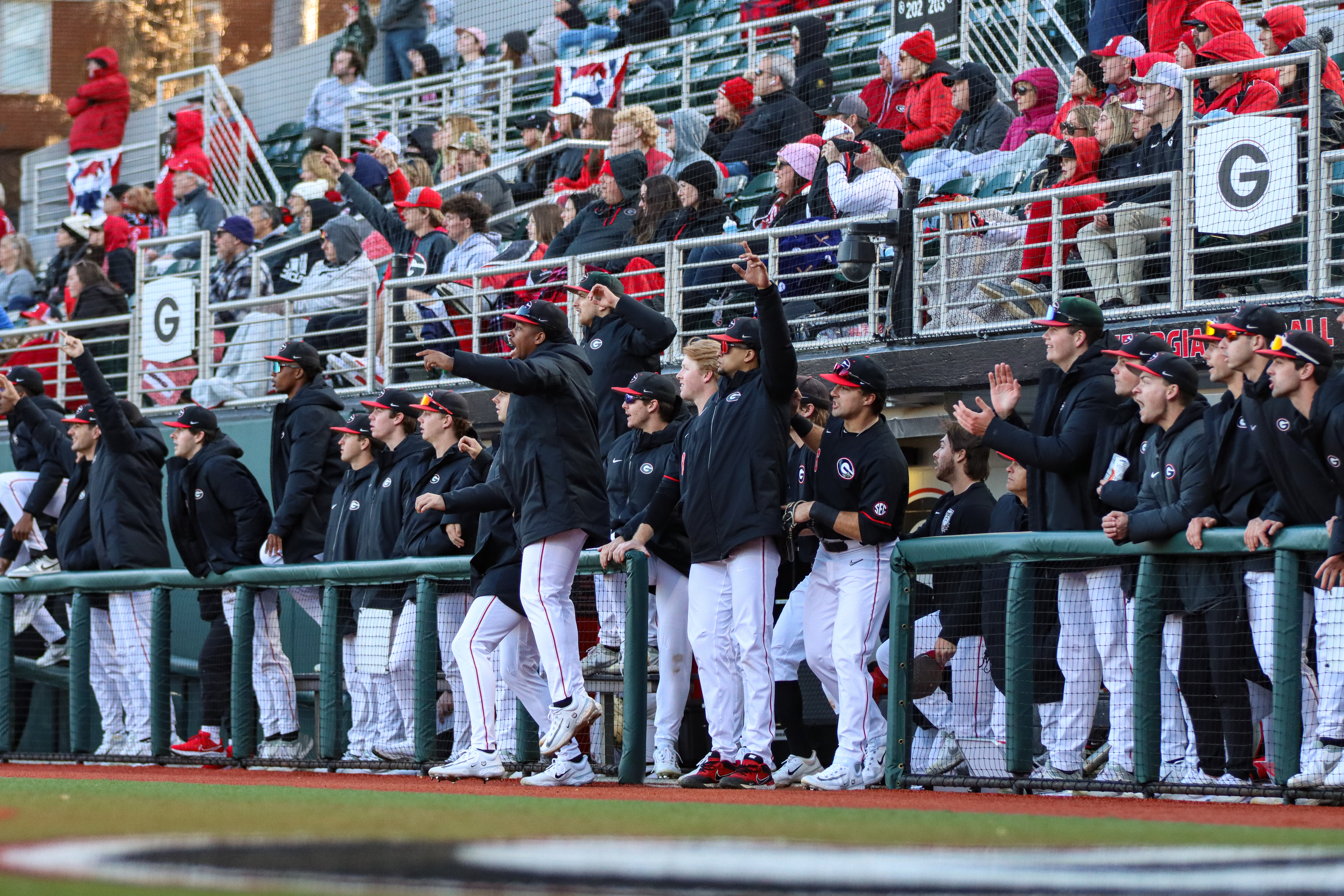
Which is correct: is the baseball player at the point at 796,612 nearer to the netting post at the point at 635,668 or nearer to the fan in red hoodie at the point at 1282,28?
the netting post at the point at 635,668

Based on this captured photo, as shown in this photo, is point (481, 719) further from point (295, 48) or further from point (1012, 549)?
point (295, 48)

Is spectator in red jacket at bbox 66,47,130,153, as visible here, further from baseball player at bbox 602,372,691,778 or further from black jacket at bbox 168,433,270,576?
baseball player at bbox 602,372,691,778

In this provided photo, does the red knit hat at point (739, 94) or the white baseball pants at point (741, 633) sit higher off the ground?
the red knit hat at point (739, 94)

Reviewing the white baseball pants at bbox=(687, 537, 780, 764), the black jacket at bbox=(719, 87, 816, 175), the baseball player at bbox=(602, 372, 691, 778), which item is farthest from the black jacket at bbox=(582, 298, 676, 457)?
the black jacket at bbox=(719, 87, 816, 175)

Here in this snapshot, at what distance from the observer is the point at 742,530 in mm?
6660

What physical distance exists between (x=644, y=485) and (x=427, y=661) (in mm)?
1236

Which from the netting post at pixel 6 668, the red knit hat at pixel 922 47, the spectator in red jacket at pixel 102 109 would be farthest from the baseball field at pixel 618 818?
the spectator in red jacket at pixel 102 109

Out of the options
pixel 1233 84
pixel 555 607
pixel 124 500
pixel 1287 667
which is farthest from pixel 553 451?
pixel 1233 84

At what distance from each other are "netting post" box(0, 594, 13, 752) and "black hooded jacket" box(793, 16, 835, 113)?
6.52 meters

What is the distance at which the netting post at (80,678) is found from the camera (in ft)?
30.8

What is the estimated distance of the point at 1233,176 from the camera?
27.0 feet

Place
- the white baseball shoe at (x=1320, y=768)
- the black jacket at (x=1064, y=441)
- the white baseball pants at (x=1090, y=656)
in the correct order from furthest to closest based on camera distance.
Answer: the black jacket at (x=1064, y=441) < the white baseball pants at (x=1090, y=656) < the white baseball shoe at (x=1320, y=768)

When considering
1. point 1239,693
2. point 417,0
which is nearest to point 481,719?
point 1239,693

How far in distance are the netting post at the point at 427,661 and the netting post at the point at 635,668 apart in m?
1.02
